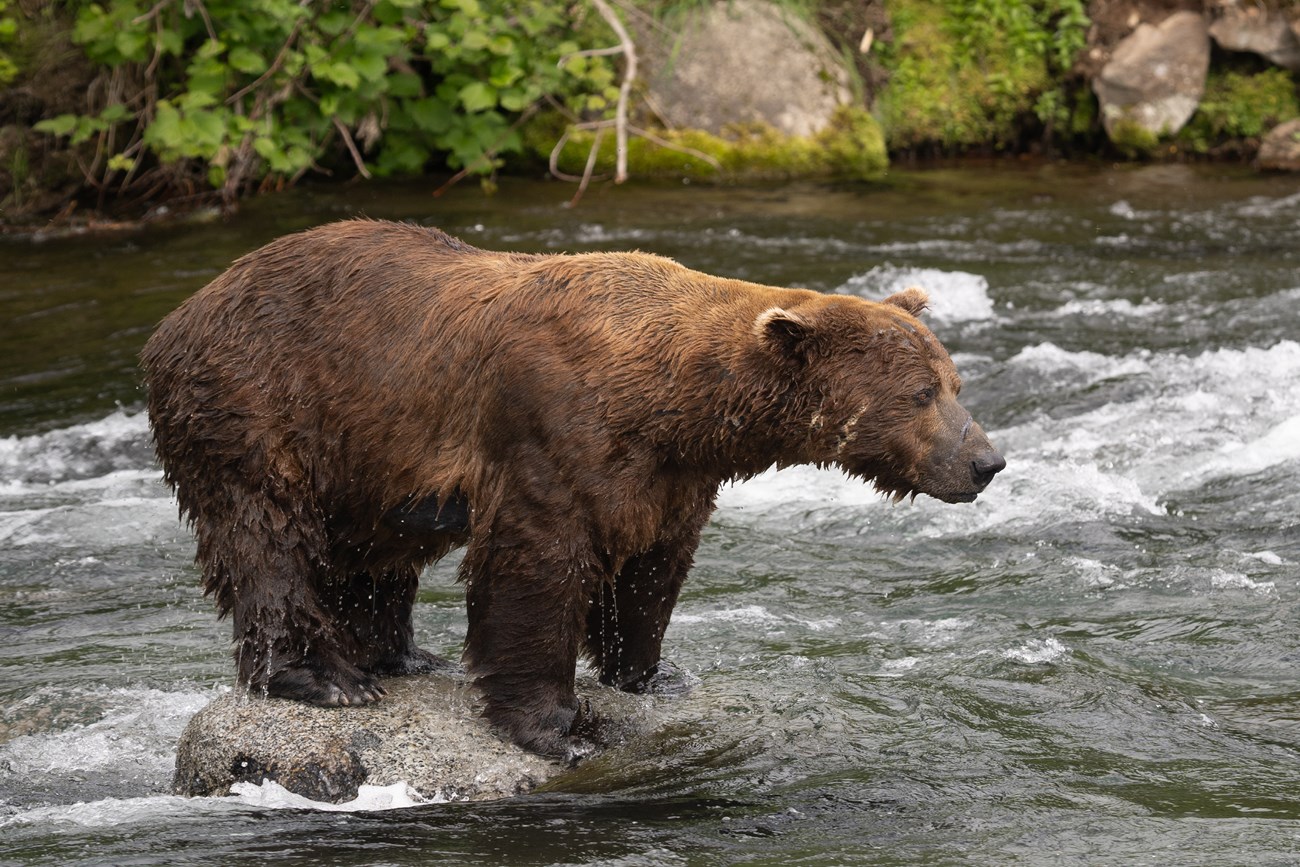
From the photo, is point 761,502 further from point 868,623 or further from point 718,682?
point 718,682

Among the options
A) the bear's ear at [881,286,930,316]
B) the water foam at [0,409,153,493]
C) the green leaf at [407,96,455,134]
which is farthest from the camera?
the green leaf at [407,96,455,134]

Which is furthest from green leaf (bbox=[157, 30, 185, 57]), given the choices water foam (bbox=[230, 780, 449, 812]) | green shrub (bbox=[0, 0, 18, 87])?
water foam (bbox=[230, 780, 449, 812])

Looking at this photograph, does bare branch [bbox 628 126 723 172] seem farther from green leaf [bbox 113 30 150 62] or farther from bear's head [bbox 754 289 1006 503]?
bear's head [bbox 754 289 1006 503]

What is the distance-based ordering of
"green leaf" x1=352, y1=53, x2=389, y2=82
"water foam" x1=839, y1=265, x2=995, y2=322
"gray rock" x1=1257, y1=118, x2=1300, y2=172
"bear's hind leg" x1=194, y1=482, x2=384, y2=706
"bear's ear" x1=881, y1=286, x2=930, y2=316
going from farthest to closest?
"gray rock" x1=1257, y1=118, x2=1300, y2=172, "green leaf" x1=352, y1=53, x2=389, y2=82, "water foam" x1=839, y1=265, x2=995, y2=322, "bear's ear" x1=881, y1=286, x2=930, y2=316, "bear's hind leg" x1=194, y1=482, x2=384, y2=706

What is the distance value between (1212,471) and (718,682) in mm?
3967

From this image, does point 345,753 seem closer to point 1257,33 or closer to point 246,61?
point 246,61

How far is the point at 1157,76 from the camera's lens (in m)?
18.0

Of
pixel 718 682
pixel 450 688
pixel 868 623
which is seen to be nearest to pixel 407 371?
pixel 450 688

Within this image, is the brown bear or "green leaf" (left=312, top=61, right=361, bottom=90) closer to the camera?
the brown bear

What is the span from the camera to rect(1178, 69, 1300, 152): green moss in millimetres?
18078

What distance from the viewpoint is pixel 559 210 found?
49.9 feet

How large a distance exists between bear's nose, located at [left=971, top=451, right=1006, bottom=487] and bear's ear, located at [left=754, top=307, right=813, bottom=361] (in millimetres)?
675

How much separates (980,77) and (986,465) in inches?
557

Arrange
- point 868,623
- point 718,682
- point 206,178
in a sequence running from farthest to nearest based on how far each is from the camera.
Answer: point 206,178 < point 868,623 < point 718,682
